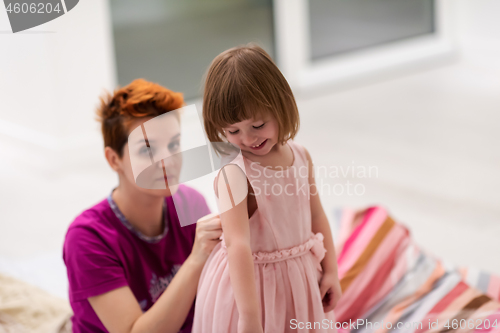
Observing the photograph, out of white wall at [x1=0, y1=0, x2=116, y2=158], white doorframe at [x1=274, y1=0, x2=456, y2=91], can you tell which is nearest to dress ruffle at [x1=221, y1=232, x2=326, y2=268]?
white wall at [x1=0, y1=0, x2=116, y2=158]

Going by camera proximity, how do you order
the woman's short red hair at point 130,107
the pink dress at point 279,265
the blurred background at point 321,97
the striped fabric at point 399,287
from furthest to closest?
the blurred background at point 321,97 < the striped fabric at point 399,287 < the woman's short red hair at point 130,107 < the pink dress at point 279,265

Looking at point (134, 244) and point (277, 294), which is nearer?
point (277, 294)

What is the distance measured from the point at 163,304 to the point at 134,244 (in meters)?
0.17

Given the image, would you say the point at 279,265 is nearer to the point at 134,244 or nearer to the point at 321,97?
the point at 134,244

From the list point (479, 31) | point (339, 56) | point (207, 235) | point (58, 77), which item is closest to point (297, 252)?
point (207, 235)

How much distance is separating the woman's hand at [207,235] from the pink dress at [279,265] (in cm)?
3

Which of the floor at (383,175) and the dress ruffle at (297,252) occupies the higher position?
the dress ruffle at (297,252)

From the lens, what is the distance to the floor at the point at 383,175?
7.16ft

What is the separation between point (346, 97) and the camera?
4129 millimetres

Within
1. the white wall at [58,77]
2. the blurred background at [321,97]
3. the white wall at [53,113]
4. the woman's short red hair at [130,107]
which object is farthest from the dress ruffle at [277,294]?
the white wall at [58,77]

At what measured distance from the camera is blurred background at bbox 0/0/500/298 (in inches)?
94.7

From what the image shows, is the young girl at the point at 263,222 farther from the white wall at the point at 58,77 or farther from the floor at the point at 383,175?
the white wall at the point at 58,77

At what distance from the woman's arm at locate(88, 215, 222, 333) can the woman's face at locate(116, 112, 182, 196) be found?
0.11 meters

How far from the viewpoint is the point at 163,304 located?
1.08 meters
